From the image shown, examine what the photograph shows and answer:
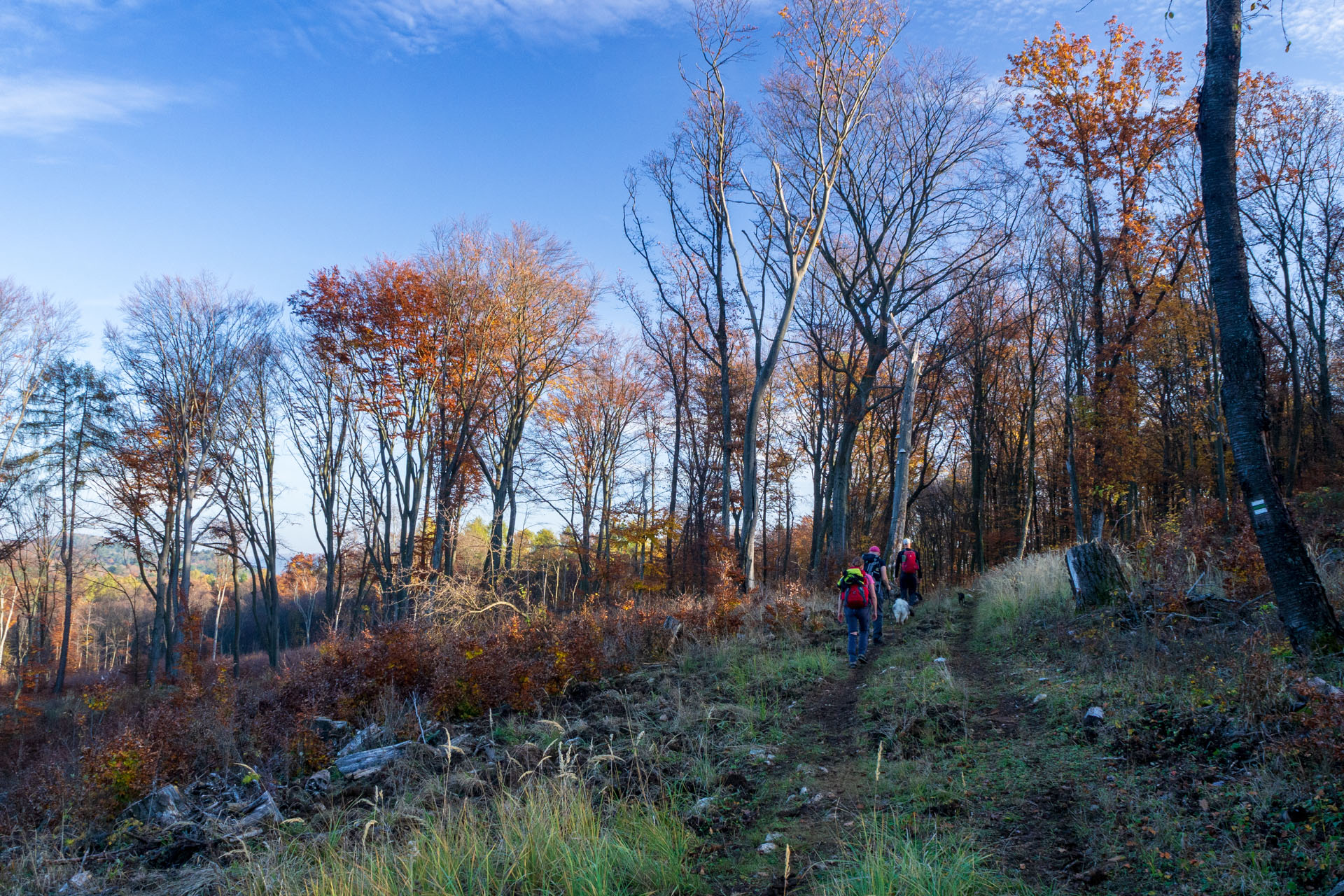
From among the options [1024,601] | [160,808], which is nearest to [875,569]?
[1024,601]

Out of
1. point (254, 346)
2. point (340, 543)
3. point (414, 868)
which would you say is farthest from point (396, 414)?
point (414, 868)

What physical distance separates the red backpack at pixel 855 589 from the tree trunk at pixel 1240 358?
457 centimetres

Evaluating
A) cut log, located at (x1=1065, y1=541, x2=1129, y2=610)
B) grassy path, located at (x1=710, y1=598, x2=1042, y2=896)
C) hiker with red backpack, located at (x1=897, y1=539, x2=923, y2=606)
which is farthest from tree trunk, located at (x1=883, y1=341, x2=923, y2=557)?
grassy path, located at (x1=710, y1=598, x2=1042, y2=896)

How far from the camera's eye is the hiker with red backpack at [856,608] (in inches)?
372

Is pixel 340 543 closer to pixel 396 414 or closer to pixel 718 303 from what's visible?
pixel 396 414

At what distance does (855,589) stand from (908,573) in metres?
5.61

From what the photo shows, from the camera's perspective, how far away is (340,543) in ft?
95.0

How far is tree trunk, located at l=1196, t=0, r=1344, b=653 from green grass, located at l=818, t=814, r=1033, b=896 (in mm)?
4163

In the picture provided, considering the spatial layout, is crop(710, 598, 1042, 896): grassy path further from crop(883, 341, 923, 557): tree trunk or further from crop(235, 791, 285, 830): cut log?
crop(883, 341, 923, 557): tree trunk

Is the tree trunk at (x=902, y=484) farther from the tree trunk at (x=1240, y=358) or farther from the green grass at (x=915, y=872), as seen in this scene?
the green grass at (x=915, y=872)

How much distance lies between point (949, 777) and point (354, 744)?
6.79 metres

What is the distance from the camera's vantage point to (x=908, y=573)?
1452 cm


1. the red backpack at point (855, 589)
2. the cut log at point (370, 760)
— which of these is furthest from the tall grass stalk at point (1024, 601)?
the cut log at point (370, 760)

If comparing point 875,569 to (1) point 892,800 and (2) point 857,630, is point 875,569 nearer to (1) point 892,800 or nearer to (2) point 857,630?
(2) point 857,630
